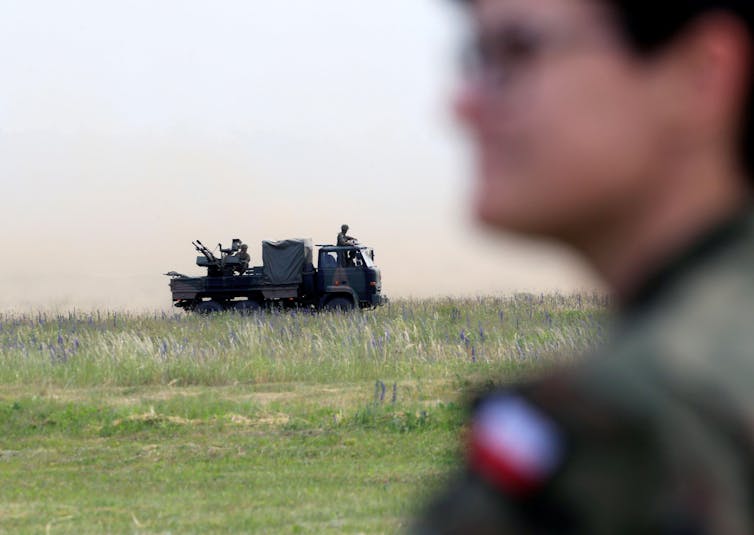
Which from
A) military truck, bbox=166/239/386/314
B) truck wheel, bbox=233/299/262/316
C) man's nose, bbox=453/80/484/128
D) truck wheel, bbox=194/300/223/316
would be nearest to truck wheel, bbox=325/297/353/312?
military truck, bbox=166/239/386/314

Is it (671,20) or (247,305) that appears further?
(247,305)

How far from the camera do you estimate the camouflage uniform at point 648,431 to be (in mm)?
620

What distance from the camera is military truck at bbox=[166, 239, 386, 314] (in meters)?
31.5

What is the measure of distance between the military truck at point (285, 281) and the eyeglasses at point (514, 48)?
3002cm

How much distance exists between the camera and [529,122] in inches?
30.6

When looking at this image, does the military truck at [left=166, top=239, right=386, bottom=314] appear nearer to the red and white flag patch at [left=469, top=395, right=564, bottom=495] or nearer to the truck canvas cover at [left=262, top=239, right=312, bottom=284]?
the truck canvas cover at [left=262, top=239, right=312, bottom=284]

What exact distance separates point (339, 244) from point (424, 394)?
65.5 ft

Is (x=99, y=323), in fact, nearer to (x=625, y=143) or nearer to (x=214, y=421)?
(x=214, y=421)

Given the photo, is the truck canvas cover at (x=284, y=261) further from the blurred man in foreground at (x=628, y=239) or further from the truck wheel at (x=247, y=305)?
the blurred man in foreground at (x=628, y=239)

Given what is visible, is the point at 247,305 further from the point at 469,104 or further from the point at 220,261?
the point at 469,104

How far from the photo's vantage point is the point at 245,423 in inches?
461

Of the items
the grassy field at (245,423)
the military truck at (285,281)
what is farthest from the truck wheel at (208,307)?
the grassy field at (245,423)

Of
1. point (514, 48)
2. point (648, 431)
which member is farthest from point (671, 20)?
point (648, 431)

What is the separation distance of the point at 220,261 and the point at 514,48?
108ft
